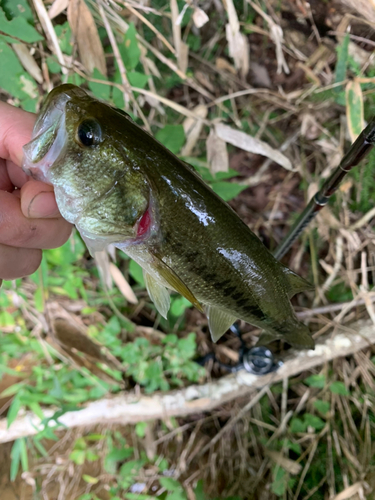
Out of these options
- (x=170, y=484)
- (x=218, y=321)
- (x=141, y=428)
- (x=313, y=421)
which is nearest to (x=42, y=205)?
(x=218, y=321)

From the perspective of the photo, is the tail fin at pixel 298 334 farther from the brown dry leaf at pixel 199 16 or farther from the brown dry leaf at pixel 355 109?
the brown dry leaf at pixel 199 16

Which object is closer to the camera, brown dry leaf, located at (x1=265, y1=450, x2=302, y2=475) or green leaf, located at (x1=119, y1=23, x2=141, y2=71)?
green leaf, located at (x1=119, y1=23, x2=141, y2=71)

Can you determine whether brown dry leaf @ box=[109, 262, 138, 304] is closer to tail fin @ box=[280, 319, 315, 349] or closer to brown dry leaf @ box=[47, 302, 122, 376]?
brown dry leaf @ box=[47, 302, 122, 376]

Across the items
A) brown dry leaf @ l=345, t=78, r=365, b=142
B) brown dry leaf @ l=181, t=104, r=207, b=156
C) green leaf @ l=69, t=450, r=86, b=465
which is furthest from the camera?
green leaf @ l=69, t=450, r=86, b=465

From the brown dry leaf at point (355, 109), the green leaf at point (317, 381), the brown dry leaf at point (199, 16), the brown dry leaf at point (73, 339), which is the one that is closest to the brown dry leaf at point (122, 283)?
the brown dry leaf at point (73, 339)

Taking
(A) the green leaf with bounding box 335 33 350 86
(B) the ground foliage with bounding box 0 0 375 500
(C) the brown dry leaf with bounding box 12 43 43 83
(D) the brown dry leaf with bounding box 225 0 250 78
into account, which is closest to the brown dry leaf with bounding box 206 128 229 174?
(B) the ground foliage with bounding box 0 0 375 500

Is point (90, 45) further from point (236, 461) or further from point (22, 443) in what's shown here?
point (236, 461)

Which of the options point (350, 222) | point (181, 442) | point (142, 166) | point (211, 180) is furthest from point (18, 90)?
point (181, 442)
